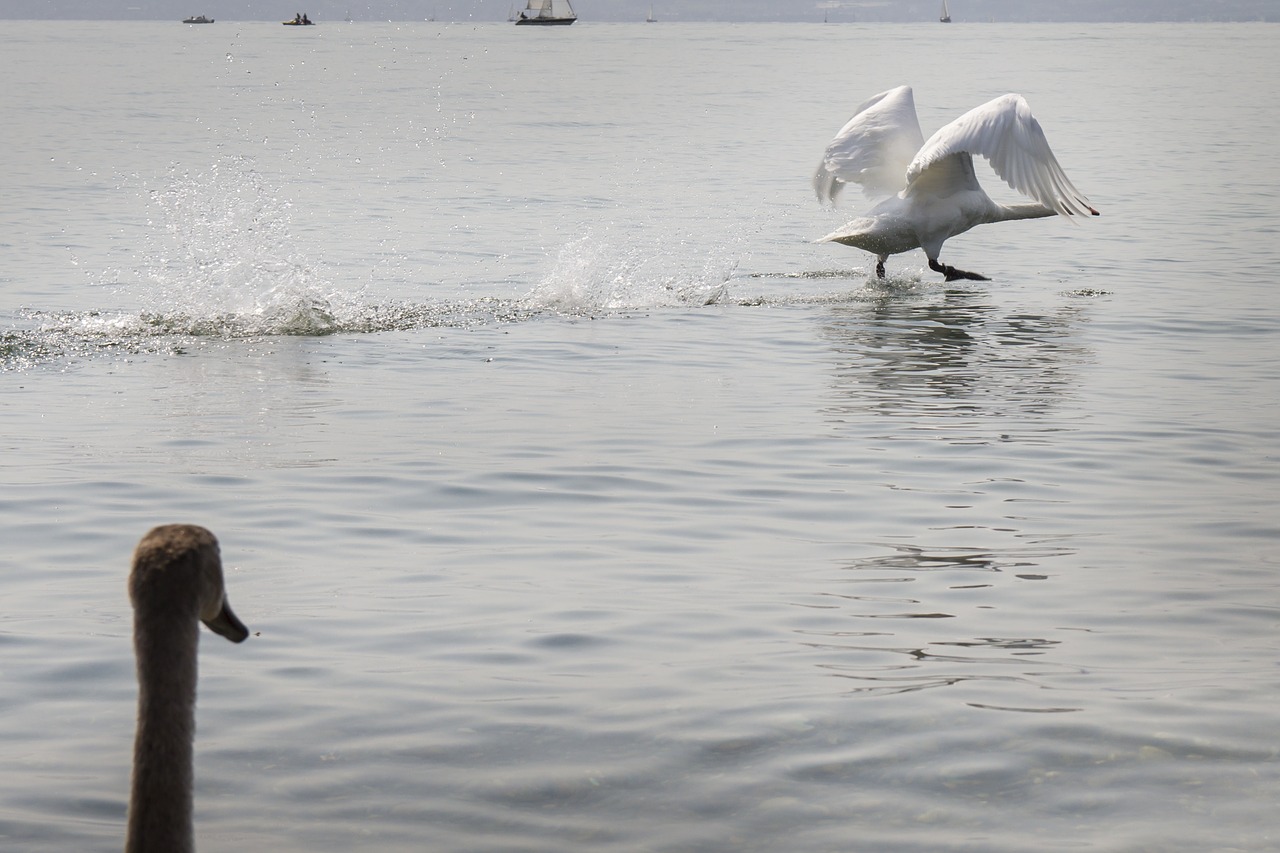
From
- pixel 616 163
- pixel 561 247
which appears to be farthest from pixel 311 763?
pixel 616 163

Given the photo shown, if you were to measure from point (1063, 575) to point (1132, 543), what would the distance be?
0.75 meters

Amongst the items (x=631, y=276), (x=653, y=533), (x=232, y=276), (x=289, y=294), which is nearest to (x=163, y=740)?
(x=653, y=533)

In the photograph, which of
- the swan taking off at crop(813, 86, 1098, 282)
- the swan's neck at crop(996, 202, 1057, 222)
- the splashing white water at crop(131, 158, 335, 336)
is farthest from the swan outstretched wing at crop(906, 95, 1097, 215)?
the splashing white water at crop(131, 158, 335, 336)

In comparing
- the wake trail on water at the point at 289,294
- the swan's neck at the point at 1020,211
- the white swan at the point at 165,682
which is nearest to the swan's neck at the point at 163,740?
the white swan at the point at 165,682

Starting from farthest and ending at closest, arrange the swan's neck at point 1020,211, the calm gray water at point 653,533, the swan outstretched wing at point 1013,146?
the swan's neck at point 1020,211
the swan outstretched wing at point 1013,146
the calm gray water at point 653,533

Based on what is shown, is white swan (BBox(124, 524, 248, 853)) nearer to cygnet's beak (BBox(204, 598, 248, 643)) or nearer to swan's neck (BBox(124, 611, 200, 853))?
swan's neck (BBox(124, 611, 200, 853))

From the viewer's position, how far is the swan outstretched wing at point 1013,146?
665 inches

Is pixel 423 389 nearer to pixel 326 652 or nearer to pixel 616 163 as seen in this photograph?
pixel 326 652

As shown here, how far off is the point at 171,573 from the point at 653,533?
17.2 ft

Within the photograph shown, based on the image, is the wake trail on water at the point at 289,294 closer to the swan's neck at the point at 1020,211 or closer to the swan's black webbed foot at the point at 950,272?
the swan's black webbed foot at the point at 950,272

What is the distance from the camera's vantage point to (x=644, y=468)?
10234 millimetres

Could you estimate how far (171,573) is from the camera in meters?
3.58

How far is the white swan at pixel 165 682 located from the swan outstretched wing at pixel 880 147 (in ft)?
52.9

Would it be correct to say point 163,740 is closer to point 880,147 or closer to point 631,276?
point 631,276
